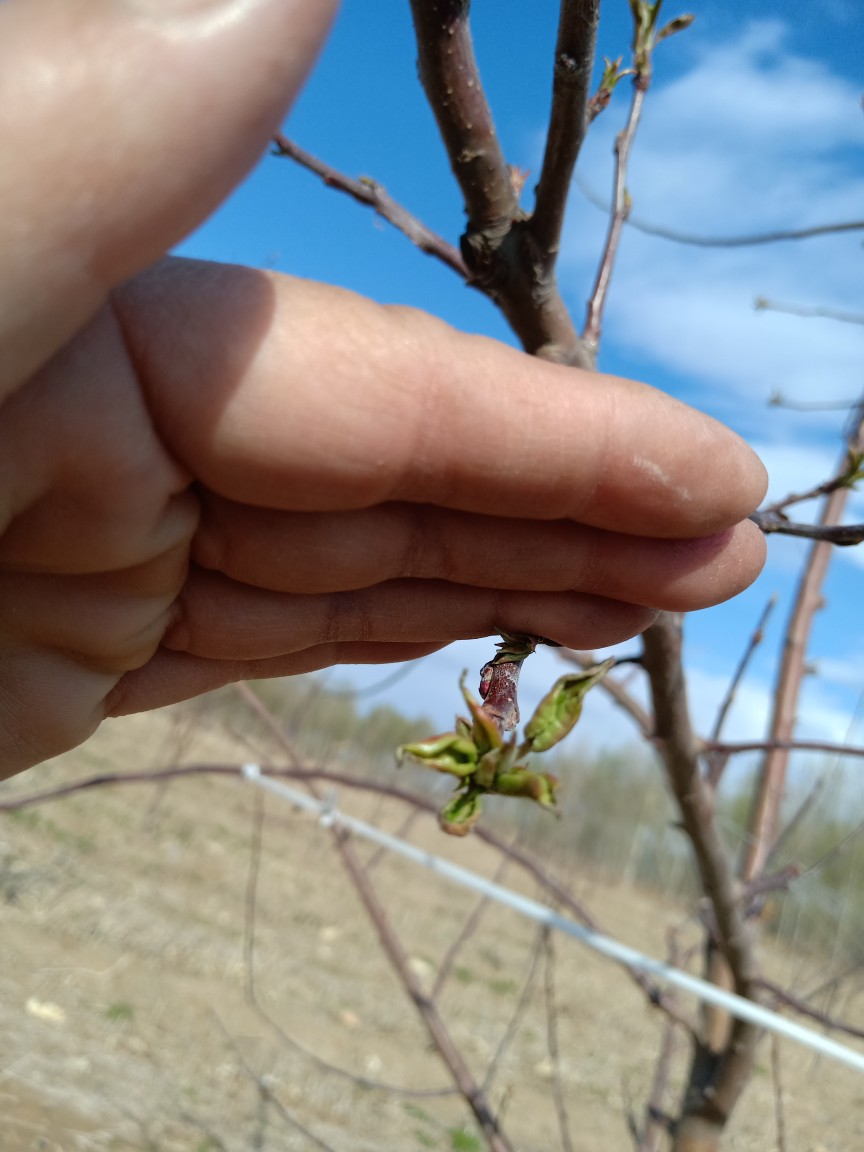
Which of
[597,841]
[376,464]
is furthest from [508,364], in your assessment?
[597,841]

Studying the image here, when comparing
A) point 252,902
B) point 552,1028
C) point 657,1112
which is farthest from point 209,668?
point 252,902

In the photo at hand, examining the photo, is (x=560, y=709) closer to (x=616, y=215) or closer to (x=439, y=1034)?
(x=616, y=215)

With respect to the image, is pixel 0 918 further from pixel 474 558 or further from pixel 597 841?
pixel 597 841

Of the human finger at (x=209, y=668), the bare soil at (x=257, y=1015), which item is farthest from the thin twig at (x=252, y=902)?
the human finger at (x=209, y=668)

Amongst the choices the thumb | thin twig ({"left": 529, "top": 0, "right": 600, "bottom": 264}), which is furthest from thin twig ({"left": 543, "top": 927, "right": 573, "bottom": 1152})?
the thumb

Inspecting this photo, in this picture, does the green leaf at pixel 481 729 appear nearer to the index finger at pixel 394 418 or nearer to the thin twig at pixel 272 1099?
the index finger at pixel 394 418

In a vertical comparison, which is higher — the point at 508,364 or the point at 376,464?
the point at 508,364
